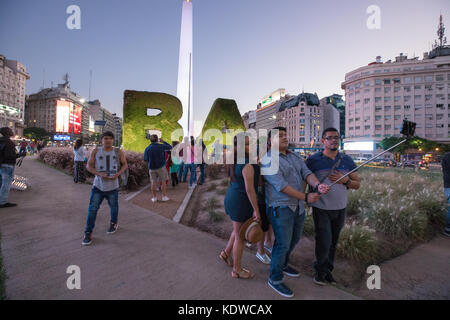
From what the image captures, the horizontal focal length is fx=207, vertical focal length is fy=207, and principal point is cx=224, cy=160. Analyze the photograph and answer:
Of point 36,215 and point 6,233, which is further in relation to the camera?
point 36,215

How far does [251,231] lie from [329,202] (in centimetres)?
106

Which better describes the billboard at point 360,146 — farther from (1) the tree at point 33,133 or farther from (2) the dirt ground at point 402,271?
(1) the tree at point 33,133

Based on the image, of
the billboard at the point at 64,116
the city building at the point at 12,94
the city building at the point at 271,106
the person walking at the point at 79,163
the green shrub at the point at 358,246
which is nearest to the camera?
the green shrub at the point at 358,246

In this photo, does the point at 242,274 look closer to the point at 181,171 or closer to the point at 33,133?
the point at 181,171

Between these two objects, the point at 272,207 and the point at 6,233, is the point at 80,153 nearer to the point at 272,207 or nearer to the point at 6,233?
the point at 6,233

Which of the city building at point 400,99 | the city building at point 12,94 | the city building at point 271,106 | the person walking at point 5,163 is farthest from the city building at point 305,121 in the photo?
the city building at point 12,94

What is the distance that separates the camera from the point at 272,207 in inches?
95.1

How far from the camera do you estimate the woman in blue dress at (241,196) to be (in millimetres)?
2354

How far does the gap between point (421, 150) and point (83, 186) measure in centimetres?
6180

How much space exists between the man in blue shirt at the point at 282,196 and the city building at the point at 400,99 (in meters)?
72.5

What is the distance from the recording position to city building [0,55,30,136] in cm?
6128

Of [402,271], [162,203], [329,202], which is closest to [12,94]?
[162,203]
